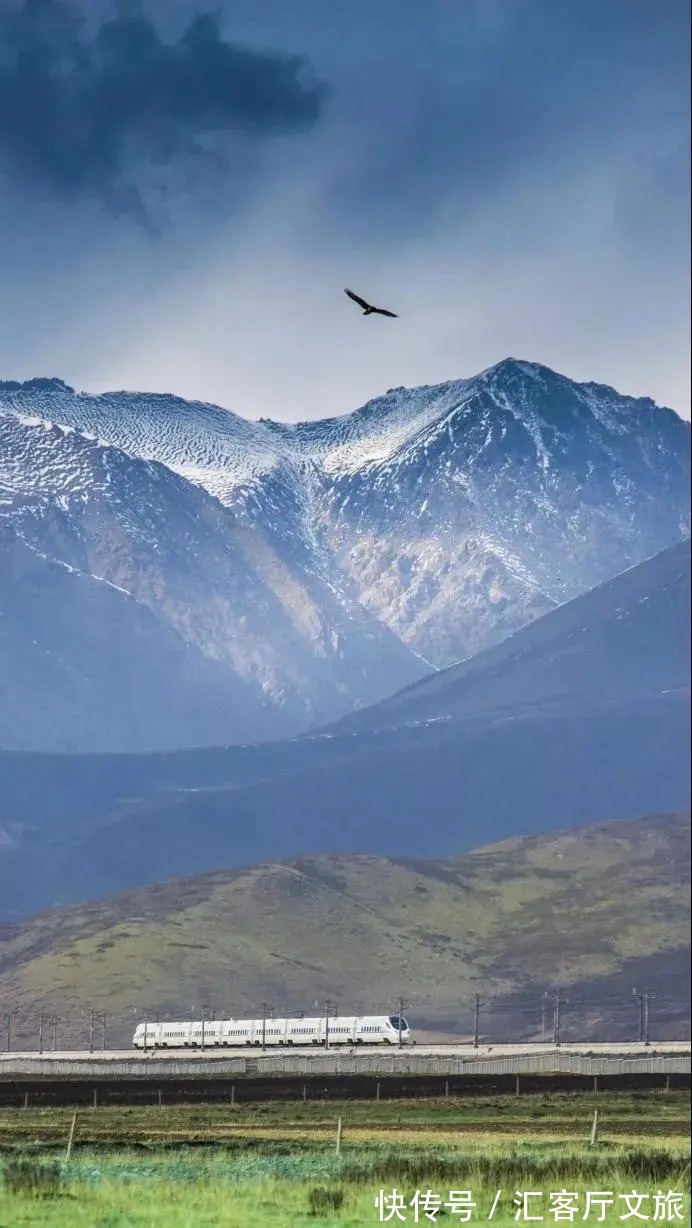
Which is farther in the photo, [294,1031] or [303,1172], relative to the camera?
[294,1031]

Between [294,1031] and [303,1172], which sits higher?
[294,1031]

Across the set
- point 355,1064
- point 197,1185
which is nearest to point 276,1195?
point 197,1185

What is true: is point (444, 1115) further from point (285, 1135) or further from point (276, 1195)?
point (276, 1195)

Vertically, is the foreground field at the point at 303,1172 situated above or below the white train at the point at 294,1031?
below

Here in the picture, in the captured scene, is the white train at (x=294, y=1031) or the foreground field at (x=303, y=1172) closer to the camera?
the foreground field at (x=303, y=1172)
